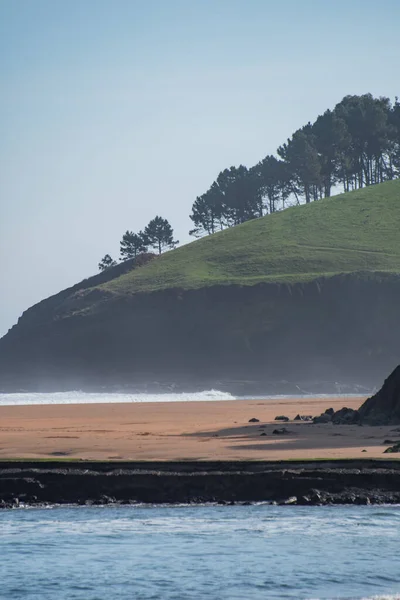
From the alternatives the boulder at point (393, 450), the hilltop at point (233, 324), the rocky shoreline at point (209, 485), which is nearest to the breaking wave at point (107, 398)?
the hilltop at point (233, 324)

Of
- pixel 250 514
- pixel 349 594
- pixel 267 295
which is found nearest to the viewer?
pixel 349 594

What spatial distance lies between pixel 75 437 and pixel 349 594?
18.8 meters

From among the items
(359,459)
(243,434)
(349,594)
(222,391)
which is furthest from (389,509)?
(222,391)

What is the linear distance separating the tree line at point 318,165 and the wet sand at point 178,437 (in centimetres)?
9793

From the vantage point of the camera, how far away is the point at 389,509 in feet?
60.8

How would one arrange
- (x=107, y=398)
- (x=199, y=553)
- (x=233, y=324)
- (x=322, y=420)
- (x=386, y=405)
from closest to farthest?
1. (x=199, y=553)
2. (x=386, y=405)
3. (x=322, y=420)
4. (x=107, y=398)
5. (x=233, y=324)

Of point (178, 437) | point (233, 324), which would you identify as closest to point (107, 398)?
point (233, 324)

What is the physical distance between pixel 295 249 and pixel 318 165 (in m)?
23.5

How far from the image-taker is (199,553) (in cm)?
1520

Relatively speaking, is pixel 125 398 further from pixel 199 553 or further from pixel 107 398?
pixel 199 553

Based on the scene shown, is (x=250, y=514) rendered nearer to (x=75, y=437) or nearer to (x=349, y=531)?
(x=349, y=531)

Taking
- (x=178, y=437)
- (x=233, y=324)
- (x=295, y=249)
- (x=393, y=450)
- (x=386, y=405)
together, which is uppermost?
(x=295, y=249)

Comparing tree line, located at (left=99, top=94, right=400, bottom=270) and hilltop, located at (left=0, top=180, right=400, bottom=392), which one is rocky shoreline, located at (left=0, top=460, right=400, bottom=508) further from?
tree line, located at (left=99, top=94, right=400, bottom=270)

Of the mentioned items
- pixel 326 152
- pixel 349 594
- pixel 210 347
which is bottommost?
pixel 349 594
